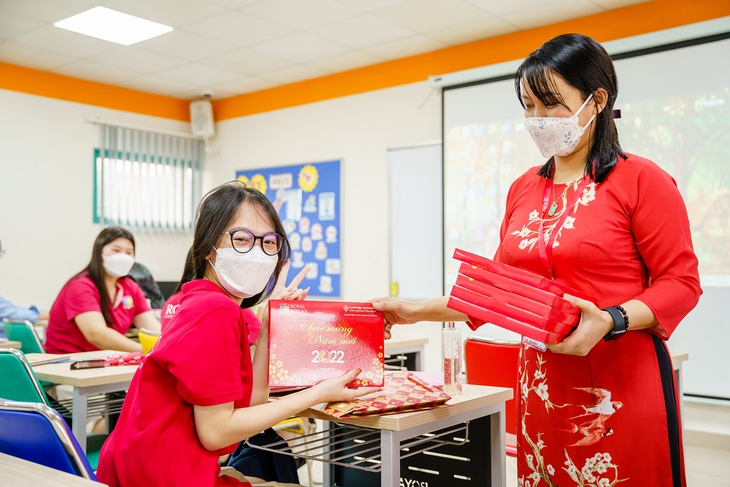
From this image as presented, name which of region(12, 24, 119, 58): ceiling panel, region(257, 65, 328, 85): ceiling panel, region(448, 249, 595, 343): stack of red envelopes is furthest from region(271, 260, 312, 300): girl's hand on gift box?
region(257, 65, 328, 85): ceiling panel

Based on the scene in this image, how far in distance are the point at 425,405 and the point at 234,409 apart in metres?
0.42

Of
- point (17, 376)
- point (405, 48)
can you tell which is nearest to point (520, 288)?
point (17, 376)

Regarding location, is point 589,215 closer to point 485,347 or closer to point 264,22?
point 485,347

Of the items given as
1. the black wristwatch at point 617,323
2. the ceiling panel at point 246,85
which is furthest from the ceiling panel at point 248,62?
the black wristwatch at point 617,323

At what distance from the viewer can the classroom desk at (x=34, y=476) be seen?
997mm

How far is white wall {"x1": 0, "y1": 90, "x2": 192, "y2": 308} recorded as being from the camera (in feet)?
18.9

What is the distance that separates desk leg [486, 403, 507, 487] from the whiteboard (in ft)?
11.7

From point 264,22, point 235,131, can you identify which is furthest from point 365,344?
point 235,131

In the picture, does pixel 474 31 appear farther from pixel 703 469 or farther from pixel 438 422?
pixel 438 422

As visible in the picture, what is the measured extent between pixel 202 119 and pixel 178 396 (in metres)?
6.12

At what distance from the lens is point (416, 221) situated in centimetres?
552

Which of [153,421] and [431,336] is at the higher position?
[153,421]

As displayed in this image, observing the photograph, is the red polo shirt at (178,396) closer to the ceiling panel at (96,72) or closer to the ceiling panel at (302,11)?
the ceiling panel at (302,11)

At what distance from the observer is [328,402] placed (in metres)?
1.47
